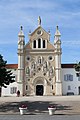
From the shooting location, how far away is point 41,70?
77.2 m

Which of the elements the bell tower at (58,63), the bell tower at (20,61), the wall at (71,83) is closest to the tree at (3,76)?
the bell tower at (20,61)

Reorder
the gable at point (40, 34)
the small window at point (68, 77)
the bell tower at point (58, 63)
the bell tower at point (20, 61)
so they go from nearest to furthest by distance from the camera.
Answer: the bell tower at point (58, 63) → the bell tower at point (20, 61) → the small window at point (68, 77) → the gable at point (40, 34)

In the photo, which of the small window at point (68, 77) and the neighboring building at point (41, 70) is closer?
the neighboring building at point (41, 70)

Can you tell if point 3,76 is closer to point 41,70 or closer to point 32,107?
point 32,107

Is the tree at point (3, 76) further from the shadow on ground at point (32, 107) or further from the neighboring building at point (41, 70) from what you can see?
the neighboring building at point (41, 70)

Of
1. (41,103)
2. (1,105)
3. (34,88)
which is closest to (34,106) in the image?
(41,103)

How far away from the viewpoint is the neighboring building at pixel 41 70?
7625 cm

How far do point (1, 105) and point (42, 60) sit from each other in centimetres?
3306

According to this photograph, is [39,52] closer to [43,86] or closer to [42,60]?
[42,60]

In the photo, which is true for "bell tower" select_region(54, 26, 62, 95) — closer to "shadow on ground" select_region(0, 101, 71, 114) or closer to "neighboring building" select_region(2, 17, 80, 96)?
→ "neighboring building" select_region(2, 17, 80, 96)

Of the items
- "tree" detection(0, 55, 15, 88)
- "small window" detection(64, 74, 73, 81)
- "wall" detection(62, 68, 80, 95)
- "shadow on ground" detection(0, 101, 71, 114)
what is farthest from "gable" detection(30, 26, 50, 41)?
"shadow on ground" detection(0, 101, 71, 114)

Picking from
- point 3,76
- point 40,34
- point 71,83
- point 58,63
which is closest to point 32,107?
point 3,76

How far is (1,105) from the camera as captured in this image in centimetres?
4531

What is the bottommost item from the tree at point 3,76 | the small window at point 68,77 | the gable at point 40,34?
the tree at point 3,76
